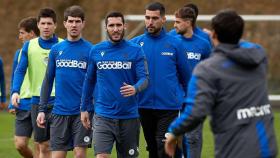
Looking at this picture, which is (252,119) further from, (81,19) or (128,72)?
(81,19)

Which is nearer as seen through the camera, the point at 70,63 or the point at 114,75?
the point at 114,75

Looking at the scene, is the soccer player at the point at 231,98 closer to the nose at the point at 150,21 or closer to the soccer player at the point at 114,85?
the soccer player at the point at 114,85

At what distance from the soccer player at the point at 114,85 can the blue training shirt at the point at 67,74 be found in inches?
26.3

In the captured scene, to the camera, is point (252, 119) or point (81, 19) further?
point (81, 19)

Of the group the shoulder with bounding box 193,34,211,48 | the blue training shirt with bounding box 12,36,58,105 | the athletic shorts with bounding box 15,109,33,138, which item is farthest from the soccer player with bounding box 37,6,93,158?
the shoulder with bounding box 193,34,211,48

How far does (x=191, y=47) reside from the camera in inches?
442

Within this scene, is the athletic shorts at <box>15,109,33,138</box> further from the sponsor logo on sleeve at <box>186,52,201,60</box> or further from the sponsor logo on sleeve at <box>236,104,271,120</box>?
the sponsor logo on sleeve at <box>236,104,271,120</box>

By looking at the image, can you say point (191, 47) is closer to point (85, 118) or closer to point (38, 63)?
point (38, 63)

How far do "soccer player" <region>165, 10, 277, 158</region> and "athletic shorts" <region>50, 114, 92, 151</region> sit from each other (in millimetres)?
3811

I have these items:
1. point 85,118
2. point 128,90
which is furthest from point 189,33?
point 128,90

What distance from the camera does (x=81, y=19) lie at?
10305mm

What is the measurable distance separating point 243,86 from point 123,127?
3.34 metres

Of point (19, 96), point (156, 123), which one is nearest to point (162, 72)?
point (156, 123)

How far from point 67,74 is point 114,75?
0.95m
